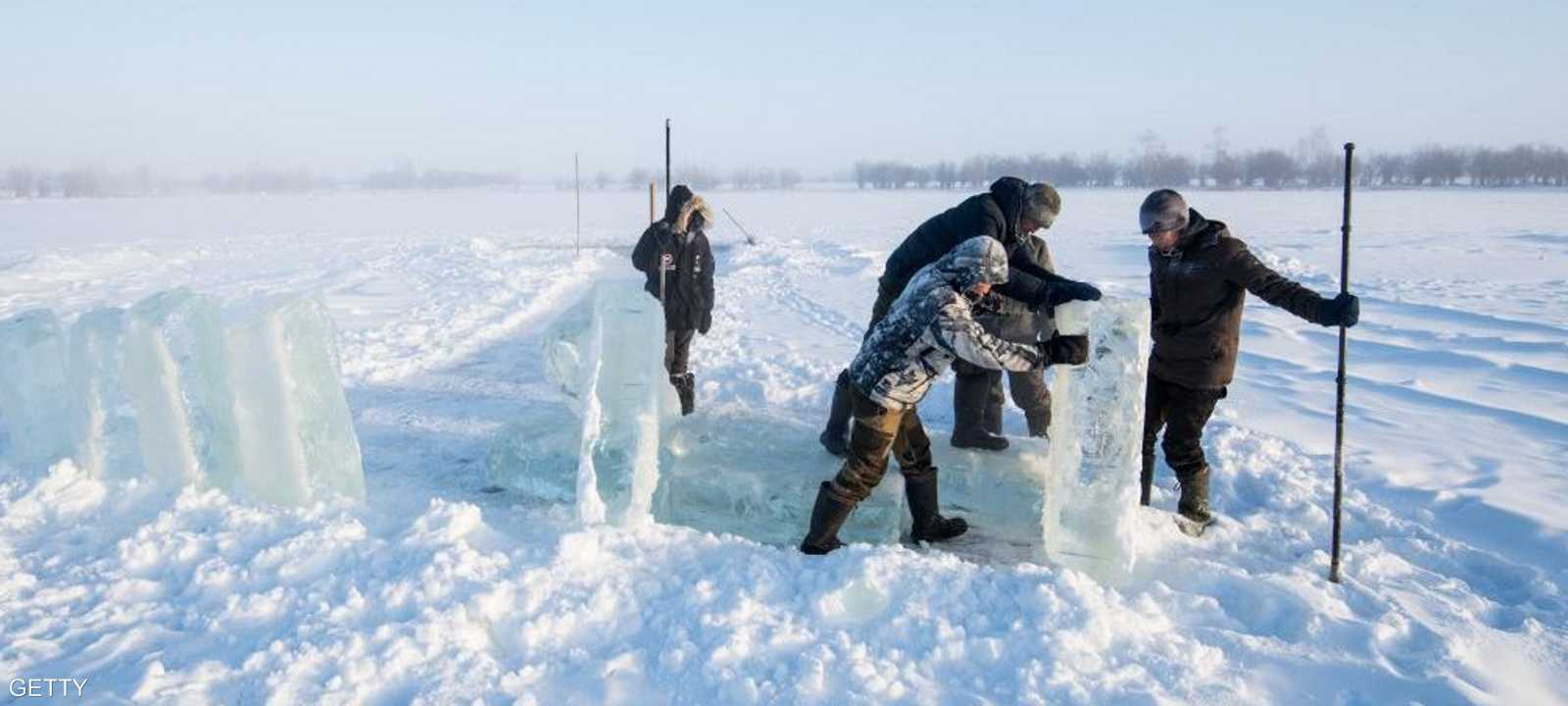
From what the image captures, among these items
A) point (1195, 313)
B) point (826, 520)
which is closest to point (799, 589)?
point (826, 520)

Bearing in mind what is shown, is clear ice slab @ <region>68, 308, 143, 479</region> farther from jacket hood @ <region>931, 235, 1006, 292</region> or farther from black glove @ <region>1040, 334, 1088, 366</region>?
black glove @ <region>1040, 334, 1088, 366</region>

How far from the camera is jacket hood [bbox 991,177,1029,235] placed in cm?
437

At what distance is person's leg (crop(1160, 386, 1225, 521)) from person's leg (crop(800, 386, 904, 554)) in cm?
140

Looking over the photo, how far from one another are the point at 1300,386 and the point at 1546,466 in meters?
2.15

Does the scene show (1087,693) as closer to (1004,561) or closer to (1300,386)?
(1004,561)

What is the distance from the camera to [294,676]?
2889 mm

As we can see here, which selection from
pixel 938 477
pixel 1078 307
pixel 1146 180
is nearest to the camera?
pixel 1078 307

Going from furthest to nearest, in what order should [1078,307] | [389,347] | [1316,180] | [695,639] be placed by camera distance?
[1316,180] < [389,347] < [1078,307] < [695,639]

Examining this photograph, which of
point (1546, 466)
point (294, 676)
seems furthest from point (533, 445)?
point (1546, 466)

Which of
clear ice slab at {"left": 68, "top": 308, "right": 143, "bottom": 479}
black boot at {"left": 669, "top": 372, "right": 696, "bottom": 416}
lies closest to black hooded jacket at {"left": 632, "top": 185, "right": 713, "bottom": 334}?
black boot at {"left": 669, "top": 372, "right": 696, "bottom": 416}

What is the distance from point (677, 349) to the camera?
20.4ft

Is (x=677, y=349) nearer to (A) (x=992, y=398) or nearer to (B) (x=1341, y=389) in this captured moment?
(A) (x=992, y=398)

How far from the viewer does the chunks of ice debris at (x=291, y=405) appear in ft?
13.8

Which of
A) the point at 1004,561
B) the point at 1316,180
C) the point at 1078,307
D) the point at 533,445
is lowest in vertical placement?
the point at 1004,561
